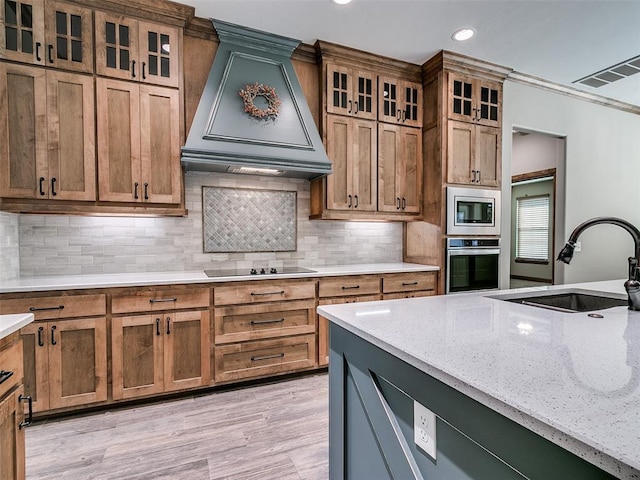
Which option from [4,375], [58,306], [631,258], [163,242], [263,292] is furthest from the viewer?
[163,242]

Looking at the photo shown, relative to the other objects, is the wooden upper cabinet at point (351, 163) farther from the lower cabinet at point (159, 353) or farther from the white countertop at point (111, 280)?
the lower cabinet at point (159, 353)

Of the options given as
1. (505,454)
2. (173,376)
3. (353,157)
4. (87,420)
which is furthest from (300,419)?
(353,157)

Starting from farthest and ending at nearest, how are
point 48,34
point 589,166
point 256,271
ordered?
point 589,166 → point 256,271 → point 48,34

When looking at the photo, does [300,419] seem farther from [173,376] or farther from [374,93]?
[374,93]

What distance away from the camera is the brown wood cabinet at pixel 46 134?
2.35m

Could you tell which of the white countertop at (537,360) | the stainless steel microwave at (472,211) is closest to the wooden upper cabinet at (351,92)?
the stainless steel microwave at (472,211)

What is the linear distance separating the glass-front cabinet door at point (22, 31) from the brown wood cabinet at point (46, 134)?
0.09 metres

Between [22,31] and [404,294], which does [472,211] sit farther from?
[22,31]

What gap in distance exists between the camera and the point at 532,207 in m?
5.62

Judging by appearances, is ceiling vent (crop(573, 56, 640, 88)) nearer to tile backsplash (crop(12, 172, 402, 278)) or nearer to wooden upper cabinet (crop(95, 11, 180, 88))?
tile backsplash (crop(12, 172, 402, 278))

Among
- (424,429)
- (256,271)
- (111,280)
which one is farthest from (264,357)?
(424,429)

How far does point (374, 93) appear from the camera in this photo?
3529 millimetres

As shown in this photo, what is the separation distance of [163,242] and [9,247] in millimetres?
1040

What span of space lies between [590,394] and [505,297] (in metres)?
1.16
